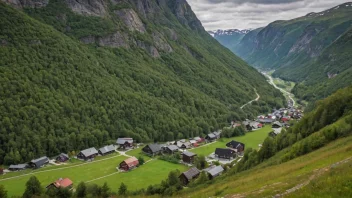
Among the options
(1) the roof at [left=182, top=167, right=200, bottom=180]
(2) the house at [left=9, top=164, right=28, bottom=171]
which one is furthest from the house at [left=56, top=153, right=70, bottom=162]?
(1) the roof at [left=182, top=167, right=200, bottom=180]

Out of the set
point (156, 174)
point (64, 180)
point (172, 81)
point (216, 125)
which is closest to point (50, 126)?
point (64, 180)

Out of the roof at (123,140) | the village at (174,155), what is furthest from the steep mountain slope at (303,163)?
the roof at (123,140)

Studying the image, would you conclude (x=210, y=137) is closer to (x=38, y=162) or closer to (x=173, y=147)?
(x=173, y=147)

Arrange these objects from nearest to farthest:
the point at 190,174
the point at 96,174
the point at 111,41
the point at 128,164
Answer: the point at 190,174, the point at 96,174, the point at 128,164, the point at 111,41

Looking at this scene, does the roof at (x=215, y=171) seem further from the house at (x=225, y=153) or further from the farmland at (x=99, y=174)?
the house at (x=225, y=153)

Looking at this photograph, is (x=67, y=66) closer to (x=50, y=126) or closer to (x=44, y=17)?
(x=50, y=126)

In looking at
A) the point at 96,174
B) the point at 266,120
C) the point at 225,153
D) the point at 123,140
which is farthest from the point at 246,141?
the point at 96,174
